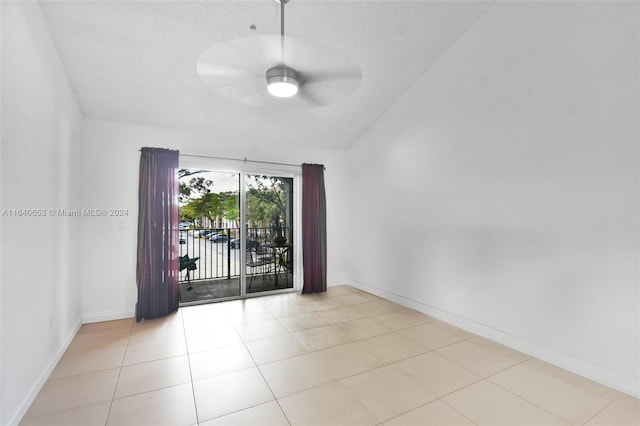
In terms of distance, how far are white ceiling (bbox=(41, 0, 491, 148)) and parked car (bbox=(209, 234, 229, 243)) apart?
6.38 feet

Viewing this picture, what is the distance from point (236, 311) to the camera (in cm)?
387

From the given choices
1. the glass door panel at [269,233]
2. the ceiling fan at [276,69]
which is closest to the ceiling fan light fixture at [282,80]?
the ceiling fan at [276,69]

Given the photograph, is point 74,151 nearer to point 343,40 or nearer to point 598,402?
point 343,40

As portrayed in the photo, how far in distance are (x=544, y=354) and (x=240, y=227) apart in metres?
3.81

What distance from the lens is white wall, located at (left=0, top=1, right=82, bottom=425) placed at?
66.2 inches

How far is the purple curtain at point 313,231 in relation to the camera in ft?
15.7

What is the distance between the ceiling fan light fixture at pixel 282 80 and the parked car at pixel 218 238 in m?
3.77

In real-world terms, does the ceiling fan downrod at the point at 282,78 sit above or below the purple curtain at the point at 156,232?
above

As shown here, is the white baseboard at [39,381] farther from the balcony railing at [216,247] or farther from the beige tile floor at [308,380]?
the balcony railing at [216,247]

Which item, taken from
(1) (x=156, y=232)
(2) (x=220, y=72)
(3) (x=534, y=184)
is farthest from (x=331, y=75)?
(1) (x=156, y=232)

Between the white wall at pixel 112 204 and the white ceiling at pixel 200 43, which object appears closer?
the white ceiling at pixel 200 43

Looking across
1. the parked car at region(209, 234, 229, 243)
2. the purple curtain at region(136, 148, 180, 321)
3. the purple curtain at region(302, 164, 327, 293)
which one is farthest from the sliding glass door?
the purple curtain at region(136, 148, 180, 321)

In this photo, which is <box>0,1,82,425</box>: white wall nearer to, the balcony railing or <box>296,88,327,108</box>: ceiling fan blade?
<box>296,88,327,108</box>: ceiling fan blade

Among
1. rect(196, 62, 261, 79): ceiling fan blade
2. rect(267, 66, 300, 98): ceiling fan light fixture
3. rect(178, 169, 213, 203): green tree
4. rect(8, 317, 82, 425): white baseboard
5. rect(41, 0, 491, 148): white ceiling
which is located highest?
rect(41, 0, 491, 148): white ceiling
